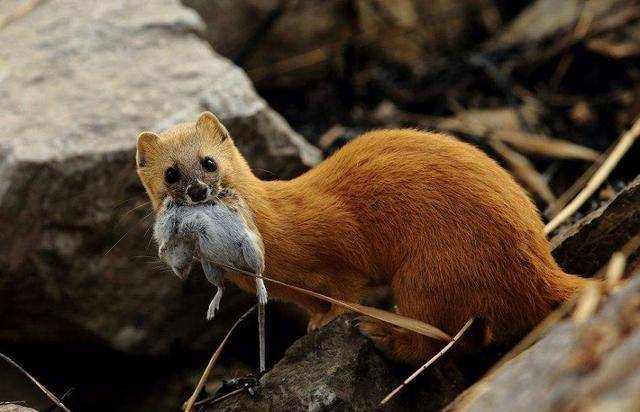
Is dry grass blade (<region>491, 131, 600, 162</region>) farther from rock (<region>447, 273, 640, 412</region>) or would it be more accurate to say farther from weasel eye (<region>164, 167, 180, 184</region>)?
rock (<region>447, 273, 640, 412</region>)

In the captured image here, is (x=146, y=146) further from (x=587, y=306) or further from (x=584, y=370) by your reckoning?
(x=584, y=370)

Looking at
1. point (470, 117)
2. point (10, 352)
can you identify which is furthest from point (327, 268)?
point (470, 117)

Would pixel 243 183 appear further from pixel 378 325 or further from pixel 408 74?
pixel 408 74

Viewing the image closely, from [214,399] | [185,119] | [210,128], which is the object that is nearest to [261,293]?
[214,399]

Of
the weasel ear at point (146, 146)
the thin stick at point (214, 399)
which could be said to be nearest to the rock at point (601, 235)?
the thin stick at point (214, 399)

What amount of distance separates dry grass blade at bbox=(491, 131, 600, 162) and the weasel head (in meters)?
2.82

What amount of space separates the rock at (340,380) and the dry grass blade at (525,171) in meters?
2.09

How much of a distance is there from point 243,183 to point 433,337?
3.50ft

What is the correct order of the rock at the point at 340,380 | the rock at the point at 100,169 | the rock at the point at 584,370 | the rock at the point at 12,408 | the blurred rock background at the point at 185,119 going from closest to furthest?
the rock at the point at 584,370 < the rock at the point at 12,408 < the rock at the point at 340,380 < the blurred rock background at the point at 185,119 < the rock at the point at 100,169

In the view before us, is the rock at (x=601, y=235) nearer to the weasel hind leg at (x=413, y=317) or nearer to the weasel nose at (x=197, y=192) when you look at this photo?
the weasel hind leg at (x=413, y=317)

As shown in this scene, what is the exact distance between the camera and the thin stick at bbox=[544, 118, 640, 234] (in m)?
4.57

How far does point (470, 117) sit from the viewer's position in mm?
6699

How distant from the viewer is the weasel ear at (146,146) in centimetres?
380

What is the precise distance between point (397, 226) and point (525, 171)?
2436 millimetres
